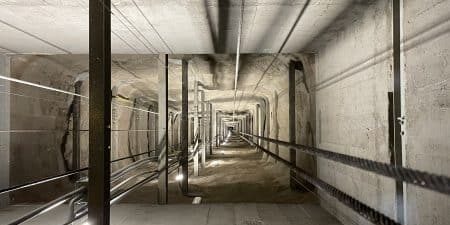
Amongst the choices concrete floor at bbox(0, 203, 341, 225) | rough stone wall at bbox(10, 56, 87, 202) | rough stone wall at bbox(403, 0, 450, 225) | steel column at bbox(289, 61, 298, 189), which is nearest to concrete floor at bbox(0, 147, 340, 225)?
concrete floor at bbox(0, 203, 341, 225)

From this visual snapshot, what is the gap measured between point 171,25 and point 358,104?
2.21 meters

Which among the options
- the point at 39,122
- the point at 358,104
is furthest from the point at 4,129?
the point at 358,104

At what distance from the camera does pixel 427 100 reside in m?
2.55

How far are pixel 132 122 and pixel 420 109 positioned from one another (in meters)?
10.4

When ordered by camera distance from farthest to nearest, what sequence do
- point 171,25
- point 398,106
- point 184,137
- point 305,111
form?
point 184,137 → point 305,111 → point 171,25 → point 398,106

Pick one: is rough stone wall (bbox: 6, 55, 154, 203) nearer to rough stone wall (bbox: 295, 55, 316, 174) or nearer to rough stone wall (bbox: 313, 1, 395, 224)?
rough stone wall (bbox: 295, 55, 316, 174)

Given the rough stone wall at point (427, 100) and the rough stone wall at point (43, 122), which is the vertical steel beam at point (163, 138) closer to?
the rough stone wall at point (43, 122)

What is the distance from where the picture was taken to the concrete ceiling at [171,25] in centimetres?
355

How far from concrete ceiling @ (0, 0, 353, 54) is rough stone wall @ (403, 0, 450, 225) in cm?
95

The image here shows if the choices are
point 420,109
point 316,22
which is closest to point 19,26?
point 316,22

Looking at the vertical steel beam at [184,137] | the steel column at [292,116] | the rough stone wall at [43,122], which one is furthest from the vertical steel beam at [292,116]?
the rough stone wall at [43,122]

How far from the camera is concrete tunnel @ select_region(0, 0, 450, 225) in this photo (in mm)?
2584

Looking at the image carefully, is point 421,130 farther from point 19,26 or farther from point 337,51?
point 19,26

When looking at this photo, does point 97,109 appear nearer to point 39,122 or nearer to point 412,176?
point 412,176
